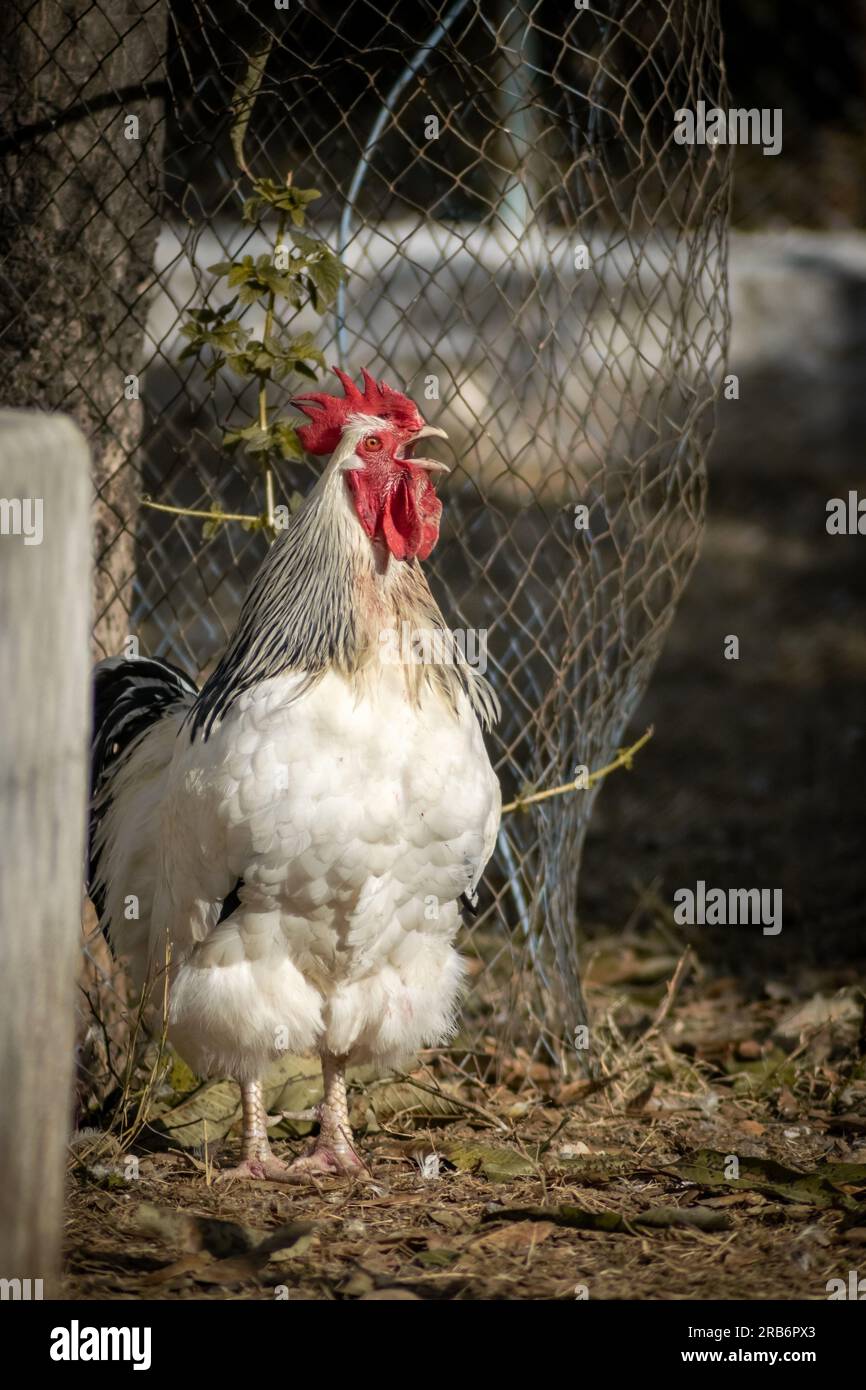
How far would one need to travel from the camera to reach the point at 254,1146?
351cm

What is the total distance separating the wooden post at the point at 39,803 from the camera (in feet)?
6.43

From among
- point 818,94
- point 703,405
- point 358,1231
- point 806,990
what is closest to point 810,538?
point 818,94

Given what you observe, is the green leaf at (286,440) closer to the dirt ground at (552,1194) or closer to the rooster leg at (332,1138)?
the rooster leg at (332,1138)

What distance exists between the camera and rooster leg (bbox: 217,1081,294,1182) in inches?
136

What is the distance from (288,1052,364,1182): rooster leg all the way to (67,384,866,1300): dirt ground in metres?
0.08

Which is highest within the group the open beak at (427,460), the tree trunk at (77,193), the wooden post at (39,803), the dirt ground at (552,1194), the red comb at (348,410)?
the tree trunk at (77,193)

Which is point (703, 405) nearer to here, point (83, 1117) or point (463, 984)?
point (463, 984)

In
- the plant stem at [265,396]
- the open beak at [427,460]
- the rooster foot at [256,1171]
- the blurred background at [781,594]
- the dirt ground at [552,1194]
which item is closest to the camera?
the dirt ground at [552,1194]

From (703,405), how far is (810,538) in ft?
20.0

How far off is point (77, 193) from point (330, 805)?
1.88m

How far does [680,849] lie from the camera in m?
6.26

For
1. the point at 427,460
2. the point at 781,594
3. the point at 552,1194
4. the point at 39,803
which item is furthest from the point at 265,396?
the point at 781,594

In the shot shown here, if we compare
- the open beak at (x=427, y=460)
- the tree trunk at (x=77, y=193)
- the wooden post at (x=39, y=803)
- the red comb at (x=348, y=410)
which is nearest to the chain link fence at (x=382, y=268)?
the tree trunk at (x=77, y=193)

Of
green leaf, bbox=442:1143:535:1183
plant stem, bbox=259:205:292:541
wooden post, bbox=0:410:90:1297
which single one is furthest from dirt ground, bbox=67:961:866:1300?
plant stem, bbox=259:205:292:541
